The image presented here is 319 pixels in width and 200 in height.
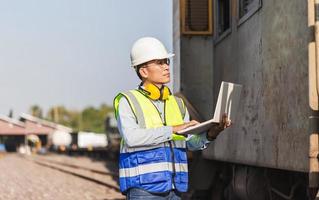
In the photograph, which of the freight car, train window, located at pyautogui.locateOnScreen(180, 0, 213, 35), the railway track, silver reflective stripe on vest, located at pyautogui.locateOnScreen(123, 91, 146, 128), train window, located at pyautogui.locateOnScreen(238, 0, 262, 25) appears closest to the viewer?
silver reflective stripe on vest, located at pyautogui.locateOnScreen(123, 91, 146, 128)

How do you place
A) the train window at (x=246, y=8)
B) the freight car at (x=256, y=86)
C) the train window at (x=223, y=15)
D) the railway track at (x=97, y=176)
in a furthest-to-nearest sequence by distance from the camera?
1. the railway track at (x=97, y=176)
2. the train window at (x=223, y=15)
3. the train window at (x=246, y=8)
4. the freight car at (x=256, y=86)

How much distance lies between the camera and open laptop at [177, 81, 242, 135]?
10.2 feet

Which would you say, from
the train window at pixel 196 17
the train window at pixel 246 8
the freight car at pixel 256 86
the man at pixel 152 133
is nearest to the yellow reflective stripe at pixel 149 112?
the man at pixel 152 133

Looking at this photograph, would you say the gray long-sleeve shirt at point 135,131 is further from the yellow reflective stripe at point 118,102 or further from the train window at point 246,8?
the train window at point 246,8

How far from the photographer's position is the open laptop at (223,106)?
3.11m

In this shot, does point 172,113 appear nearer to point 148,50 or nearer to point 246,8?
point 148,50

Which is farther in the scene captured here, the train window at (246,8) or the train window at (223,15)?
the train window at (223,15)

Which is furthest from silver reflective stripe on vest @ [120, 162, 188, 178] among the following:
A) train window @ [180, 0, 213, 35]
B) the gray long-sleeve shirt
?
train window @ [180, 0, 213, 35]

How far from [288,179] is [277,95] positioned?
1026mm

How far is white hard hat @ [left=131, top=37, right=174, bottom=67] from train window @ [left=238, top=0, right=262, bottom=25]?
199cm

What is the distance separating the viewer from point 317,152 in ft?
10.7

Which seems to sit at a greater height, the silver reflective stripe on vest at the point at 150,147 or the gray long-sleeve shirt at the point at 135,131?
the gray long-sleeve shirt at the point at 135,131

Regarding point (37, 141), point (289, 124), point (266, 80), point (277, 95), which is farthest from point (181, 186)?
point (37, 141)

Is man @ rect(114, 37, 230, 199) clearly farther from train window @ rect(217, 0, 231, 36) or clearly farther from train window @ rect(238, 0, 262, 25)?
train window @ rect(217, 0, 231, 36)
